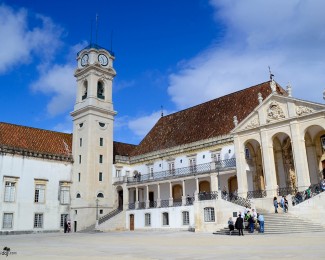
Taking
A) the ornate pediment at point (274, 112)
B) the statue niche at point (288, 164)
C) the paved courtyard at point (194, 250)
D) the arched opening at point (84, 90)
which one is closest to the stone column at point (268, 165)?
the ornate pediment at point (274, 112)

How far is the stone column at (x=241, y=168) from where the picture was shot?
26.4 m

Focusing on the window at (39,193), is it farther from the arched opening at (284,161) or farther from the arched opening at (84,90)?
the arched opening at (284,161)

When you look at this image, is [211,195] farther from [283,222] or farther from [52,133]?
[52,133]

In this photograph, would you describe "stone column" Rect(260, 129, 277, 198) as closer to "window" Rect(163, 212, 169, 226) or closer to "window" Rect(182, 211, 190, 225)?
"window" Rect(182, 211, 190, 225)

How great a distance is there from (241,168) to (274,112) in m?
5.03

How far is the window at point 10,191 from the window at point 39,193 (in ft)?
7.37

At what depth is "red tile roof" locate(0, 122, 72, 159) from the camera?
1319 inches

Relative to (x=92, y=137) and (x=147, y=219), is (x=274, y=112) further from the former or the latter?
(x=92, y=137)

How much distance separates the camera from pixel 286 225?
1927 cm

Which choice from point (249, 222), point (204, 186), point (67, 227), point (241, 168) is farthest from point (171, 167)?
point (249, 222)

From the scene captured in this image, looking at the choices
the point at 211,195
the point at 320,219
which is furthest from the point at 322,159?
the point at 211,195

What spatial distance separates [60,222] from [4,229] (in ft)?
18.6

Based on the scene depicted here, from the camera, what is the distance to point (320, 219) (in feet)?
65.3

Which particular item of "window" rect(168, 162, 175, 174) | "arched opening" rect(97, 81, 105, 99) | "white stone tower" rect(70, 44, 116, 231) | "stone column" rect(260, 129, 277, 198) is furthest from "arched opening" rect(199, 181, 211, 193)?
"arched opening" rect(97, 81, 105, 99)
